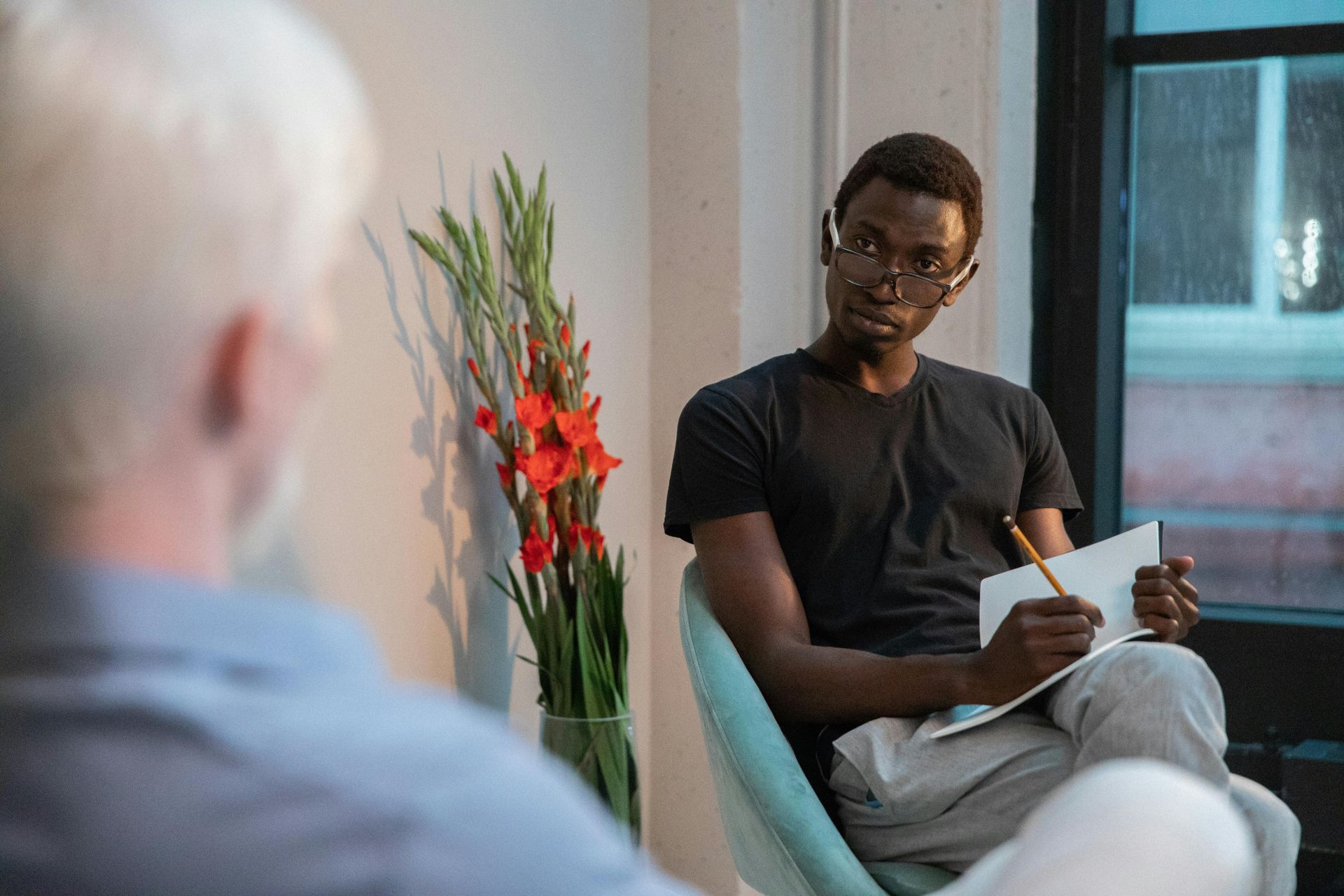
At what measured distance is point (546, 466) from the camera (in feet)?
6.71

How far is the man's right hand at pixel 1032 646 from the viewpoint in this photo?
1577mm

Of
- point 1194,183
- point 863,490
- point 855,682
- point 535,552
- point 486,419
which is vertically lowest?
point 855,682

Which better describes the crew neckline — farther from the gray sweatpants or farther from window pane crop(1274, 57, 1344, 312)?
window pane crop(1274, 57, 1344, 312)

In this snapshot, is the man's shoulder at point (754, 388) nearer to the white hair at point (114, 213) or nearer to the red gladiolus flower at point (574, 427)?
the red gladiolus flower at point (574, 427)

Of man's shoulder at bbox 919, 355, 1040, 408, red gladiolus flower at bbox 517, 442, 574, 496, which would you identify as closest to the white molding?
man's shoulder at bbox 919, 355, 1040, 408

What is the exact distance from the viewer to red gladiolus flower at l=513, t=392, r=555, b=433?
2.03 meters

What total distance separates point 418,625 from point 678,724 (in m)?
1.11

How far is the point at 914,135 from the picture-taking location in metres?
2.10

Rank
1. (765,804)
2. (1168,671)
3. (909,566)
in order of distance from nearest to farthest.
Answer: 1. (1168,671)
2. (765,804)
3. (909,566)

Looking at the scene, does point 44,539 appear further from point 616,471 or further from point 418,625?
point 616,471

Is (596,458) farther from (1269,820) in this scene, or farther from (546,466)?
(1269,820)

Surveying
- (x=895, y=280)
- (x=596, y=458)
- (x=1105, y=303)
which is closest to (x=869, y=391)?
(x=895, y=280)

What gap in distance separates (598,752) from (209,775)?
1.69 metres

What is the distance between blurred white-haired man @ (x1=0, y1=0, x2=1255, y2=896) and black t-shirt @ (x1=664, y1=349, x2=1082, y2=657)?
138 centimetres
